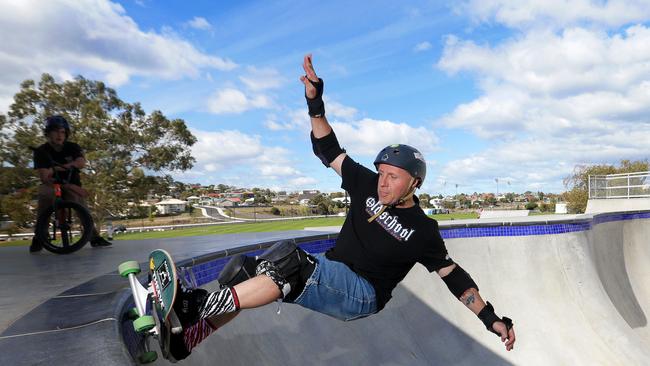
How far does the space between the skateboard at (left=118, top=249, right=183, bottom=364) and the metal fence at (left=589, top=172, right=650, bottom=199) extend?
25.8 meters

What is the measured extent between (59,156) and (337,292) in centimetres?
546

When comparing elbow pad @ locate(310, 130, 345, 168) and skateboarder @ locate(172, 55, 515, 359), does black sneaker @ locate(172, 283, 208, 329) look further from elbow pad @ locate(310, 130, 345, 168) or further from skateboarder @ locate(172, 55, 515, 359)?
elbow pad @ locate(310, 130, 345, 168)

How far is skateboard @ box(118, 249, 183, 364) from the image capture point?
2.33m

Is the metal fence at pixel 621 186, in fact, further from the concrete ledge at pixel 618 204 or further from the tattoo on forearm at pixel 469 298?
the tattoo on forearm at pixel 469 298

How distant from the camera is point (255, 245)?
6.14m

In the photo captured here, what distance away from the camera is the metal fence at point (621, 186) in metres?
21.8

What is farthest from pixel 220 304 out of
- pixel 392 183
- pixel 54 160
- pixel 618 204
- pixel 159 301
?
pixel 618 204

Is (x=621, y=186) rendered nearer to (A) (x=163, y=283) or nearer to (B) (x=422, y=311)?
(B) (x=422, y=311)

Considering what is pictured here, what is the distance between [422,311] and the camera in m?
7.76

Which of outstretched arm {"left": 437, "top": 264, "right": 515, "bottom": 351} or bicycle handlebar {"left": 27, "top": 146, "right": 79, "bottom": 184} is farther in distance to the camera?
bicycle handlebar {"left": 27, "top": 146, "right": 79, "bottom": 184}

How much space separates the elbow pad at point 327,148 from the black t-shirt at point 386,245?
50cm

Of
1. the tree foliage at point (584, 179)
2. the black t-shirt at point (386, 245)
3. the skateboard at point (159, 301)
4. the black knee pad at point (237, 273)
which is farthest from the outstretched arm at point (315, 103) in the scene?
the tree foliage at point (584, 179)

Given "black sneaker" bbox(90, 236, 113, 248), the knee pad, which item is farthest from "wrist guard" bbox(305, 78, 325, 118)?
"black sneaker" bbox(90, 236, 113, 248)

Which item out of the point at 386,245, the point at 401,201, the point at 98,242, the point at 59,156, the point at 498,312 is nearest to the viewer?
the point at 386,245
